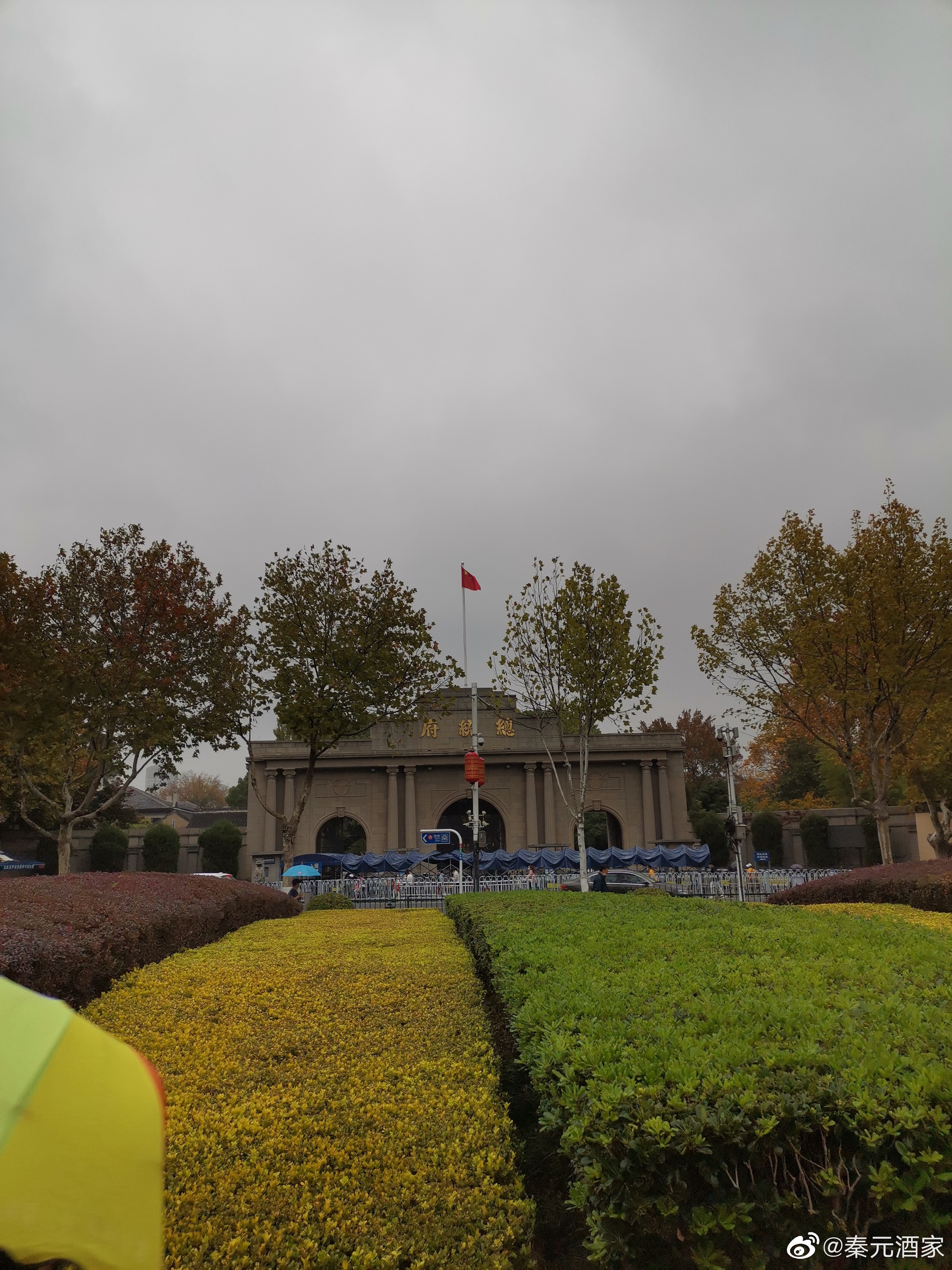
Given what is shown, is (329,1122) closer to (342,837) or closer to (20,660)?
(20,660)

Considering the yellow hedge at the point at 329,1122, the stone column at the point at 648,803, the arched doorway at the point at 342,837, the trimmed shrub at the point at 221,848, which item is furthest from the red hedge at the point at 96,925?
the arched doorway at the point at 342,837

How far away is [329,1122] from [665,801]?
37655mm

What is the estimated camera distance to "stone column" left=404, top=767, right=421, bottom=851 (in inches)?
1521

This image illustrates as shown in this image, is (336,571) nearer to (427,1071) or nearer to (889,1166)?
(427,1071)

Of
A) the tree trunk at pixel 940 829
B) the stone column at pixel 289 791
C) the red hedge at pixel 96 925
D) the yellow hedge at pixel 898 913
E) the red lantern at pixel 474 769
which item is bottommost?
the yellow hedge at pixel 898 913

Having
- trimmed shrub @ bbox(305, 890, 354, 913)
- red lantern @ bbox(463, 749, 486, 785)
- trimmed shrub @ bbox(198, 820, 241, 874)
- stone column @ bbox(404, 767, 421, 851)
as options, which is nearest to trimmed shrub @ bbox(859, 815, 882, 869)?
stone column @ bbox(404, 767, 421, 851)

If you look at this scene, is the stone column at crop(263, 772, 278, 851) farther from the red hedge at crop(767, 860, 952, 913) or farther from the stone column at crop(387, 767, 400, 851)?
the red hedge at crop(767, 860, 952, 913)

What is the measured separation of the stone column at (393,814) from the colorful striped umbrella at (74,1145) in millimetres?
37743

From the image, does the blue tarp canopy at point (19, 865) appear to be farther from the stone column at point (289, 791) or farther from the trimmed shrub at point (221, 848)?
the stone column at point (289, 791)

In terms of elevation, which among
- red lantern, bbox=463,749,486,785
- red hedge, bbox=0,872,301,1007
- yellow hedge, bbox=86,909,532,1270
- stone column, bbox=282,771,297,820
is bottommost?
yellow hedge, bbox=86,909,532,1270

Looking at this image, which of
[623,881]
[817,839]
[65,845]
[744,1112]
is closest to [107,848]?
[65,845]

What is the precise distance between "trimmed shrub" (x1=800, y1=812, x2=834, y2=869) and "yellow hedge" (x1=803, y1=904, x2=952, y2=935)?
93.4ft

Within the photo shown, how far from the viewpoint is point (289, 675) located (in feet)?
67.5

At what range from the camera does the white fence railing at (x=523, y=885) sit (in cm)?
2414
